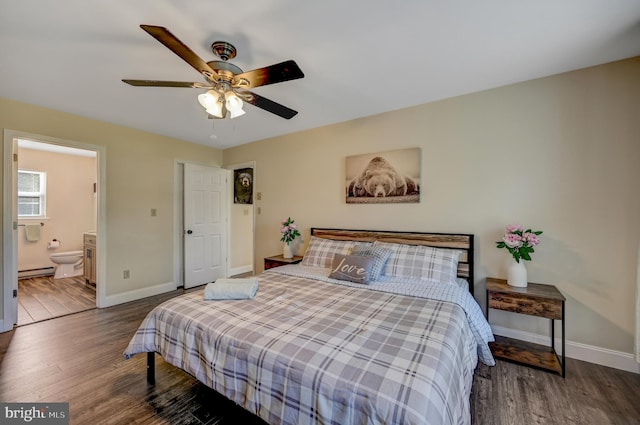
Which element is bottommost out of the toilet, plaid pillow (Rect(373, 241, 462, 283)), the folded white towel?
the toilet

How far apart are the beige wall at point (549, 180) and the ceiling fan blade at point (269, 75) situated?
1813 millimetres

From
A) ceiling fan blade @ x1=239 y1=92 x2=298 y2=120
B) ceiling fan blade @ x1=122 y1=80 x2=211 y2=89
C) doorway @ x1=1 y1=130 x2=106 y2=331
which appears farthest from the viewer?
doorway @ x1=1 y1=130 x2=106 y2=331

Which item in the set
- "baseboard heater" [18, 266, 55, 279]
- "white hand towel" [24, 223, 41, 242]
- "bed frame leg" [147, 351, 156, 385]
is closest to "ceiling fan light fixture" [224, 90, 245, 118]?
"bed frame leg" [147, 351, 156, 385]

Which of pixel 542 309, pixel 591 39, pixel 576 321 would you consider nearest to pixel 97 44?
pixel 591 39

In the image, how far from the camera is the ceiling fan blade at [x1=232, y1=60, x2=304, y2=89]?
1541 millimetres

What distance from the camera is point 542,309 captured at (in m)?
2.09

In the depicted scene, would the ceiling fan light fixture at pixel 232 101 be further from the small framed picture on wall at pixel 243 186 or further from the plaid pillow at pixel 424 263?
the small framed picture on wall at pixel 243 186

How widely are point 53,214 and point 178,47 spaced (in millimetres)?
5828

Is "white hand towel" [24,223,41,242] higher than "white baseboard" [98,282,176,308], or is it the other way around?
"white hand towel" [24,223,41,242]

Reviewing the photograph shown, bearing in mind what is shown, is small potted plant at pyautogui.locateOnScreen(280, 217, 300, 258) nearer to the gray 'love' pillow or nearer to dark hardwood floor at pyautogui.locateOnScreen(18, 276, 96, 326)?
the gray 'love' pillow

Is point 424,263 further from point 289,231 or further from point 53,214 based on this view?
point 53,214

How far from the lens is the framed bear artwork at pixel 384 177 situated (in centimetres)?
297

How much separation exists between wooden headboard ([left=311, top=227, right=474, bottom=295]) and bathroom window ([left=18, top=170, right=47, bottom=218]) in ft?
18.8

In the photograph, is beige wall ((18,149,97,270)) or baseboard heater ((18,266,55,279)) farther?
beige wall ((18,149,97,270))
